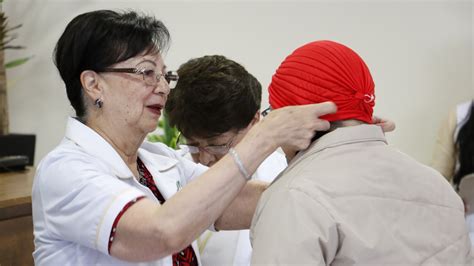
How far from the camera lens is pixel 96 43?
1.66 meters

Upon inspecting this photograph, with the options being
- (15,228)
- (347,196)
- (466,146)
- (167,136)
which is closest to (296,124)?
(347,196)

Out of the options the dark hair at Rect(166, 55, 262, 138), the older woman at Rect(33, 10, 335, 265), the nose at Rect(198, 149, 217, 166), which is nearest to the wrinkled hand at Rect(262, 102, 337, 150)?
the older woman at Rect(33, 10, 335, 265)

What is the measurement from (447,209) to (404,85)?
2.62 m

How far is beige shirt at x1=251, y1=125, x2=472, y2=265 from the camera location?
1.21 m

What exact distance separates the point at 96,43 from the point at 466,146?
2.34 meters

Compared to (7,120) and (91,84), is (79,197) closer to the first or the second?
(91,84)

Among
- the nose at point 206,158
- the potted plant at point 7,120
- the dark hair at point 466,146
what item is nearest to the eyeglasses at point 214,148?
the nose at point 206,158

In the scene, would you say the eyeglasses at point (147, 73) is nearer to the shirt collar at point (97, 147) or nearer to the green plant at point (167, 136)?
the shirt collar at point (97, 147)

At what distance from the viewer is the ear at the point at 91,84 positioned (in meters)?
1.68

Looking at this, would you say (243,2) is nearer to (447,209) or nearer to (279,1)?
(279,1)

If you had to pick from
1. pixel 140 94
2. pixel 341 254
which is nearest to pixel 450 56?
pixel 140 94

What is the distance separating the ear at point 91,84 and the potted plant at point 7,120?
162cm

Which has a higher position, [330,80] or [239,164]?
[330,80]

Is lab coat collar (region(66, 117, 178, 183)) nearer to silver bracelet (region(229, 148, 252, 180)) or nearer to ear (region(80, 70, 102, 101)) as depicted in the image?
ear (region(80, 70, 102, 101))
